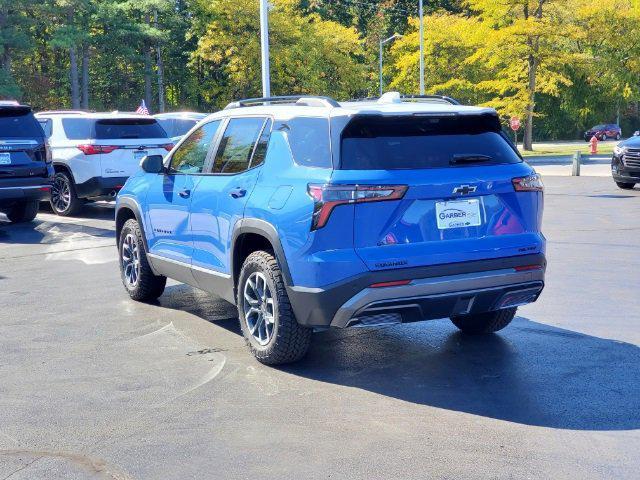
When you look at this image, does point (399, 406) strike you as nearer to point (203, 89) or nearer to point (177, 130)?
point (177, 130)

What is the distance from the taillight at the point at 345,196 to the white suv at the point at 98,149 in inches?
402

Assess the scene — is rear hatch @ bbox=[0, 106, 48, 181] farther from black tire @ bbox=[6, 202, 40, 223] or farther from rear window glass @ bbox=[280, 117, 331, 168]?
rear window glass @ bbox=[280, 117, 331, 168]

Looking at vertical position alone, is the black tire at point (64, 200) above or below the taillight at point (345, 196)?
below

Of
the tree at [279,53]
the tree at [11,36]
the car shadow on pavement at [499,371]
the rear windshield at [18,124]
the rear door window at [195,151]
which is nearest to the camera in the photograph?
the car shadow on pavement at [499,371]

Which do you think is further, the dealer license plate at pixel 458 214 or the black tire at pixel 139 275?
the black tire at pixel 139 275

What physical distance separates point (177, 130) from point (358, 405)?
15.9m

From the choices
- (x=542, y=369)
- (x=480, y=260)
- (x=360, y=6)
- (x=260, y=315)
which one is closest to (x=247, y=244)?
(x=260, y=315)

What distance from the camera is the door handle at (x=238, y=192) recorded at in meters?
6.11

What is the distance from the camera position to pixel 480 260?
5551 millimetres

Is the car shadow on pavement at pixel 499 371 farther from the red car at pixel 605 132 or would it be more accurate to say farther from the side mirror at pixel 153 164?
the red car at pixel 605 132

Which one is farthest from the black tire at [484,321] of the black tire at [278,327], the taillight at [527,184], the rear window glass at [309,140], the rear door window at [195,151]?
the rear door window at [195,151]

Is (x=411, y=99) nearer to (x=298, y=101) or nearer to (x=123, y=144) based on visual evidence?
(x=298, y=101)

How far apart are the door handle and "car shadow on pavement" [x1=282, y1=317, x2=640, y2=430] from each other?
4.06 ft

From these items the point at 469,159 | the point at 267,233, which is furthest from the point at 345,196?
the point at 469,159
